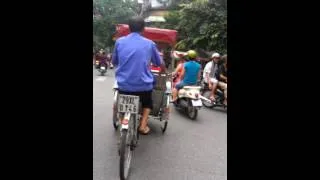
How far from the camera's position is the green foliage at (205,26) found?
15109 mm

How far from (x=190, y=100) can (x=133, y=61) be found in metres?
3.49

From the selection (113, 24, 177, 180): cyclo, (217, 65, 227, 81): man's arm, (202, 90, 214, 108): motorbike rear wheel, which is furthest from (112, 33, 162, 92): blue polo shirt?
(202, 90, 214, 108): motorbike rear wheel

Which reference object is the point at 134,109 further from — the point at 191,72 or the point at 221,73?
the point at 221,73

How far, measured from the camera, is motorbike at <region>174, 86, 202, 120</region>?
7281mm

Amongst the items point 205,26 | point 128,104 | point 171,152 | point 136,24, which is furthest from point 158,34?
point 205,26

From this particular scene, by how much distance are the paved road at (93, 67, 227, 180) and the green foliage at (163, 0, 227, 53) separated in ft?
27.2

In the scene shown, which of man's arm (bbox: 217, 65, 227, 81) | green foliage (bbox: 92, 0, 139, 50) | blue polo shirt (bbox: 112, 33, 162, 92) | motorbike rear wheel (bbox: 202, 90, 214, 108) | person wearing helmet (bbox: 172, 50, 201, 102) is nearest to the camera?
blue polo shirt (bbox: 112, 33, 162, 92)

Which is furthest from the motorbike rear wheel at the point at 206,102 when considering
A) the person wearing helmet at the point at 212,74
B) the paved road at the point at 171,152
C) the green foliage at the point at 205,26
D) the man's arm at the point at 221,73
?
the green foliage at the point at 205,26

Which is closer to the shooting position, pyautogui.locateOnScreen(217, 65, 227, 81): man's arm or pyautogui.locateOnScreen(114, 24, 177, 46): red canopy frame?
pyautogui.locateOnScreen(114, 24, 177, 46): red canopy frame

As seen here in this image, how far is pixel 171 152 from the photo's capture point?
4883 millimetres

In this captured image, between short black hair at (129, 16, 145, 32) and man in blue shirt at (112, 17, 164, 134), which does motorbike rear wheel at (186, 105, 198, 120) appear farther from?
short black hair at (129, 16, 145, 32)

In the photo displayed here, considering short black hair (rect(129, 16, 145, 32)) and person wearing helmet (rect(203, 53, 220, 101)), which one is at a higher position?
short black hair (rect(129, 16, 145, 32))

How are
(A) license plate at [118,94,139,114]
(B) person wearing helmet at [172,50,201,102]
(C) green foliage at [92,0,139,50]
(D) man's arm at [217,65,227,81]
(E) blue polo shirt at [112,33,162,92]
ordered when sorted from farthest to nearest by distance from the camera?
(C) green foliage at [92,0,139,50] < (D) man's arm at [217,65,227,81] < (B) person wearing helmet at [172,50,201,102] < (E) blue polo shirt at [112,33,162,92] < (A) license plate at [118,94,139,114]
